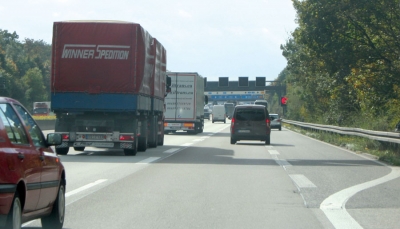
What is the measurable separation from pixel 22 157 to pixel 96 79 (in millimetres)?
14702

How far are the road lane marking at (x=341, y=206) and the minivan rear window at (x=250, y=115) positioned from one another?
16100 mm

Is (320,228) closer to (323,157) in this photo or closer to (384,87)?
(323,157)

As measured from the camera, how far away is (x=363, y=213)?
30.8 ft

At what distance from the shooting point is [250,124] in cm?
3034

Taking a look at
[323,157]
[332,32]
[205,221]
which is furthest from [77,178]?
[332,32]

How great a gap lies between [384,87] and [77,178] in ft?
53.3

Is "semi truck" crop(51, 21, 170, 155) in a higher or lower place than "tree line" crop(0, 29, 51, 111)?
lower

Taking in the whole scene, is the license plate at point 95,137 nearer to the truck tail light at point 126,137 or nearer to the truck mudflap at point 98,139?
the truck mudflap at point 98,139

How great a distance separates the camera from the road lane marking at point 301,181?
1310 centimetres

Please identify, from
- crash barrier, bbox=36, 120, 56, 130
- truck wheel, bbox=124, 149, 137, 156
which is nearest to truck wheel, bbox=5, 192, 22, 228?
truck wheel, bbox=124, 149, 137, 156

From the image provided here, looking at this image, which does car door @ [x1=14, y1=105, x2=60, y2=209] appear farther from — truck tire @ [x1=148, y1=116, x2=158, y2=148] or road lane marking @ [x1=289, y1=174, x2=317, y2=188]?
truck tire @ [x1=148, y1=116, x2=158, y2=148]

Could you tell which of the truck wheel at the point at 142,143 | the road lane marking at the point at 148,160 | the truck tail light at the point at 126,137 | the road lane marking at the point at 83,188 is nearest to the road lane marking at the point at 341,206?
the road lane marking at the point at 83,188

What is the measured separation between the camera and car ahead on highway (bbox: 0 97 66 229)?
5.82 meters

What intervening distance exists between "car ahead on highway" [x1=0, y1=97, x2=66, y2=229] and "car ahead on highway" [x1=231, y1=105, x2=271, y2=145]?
22489mm
